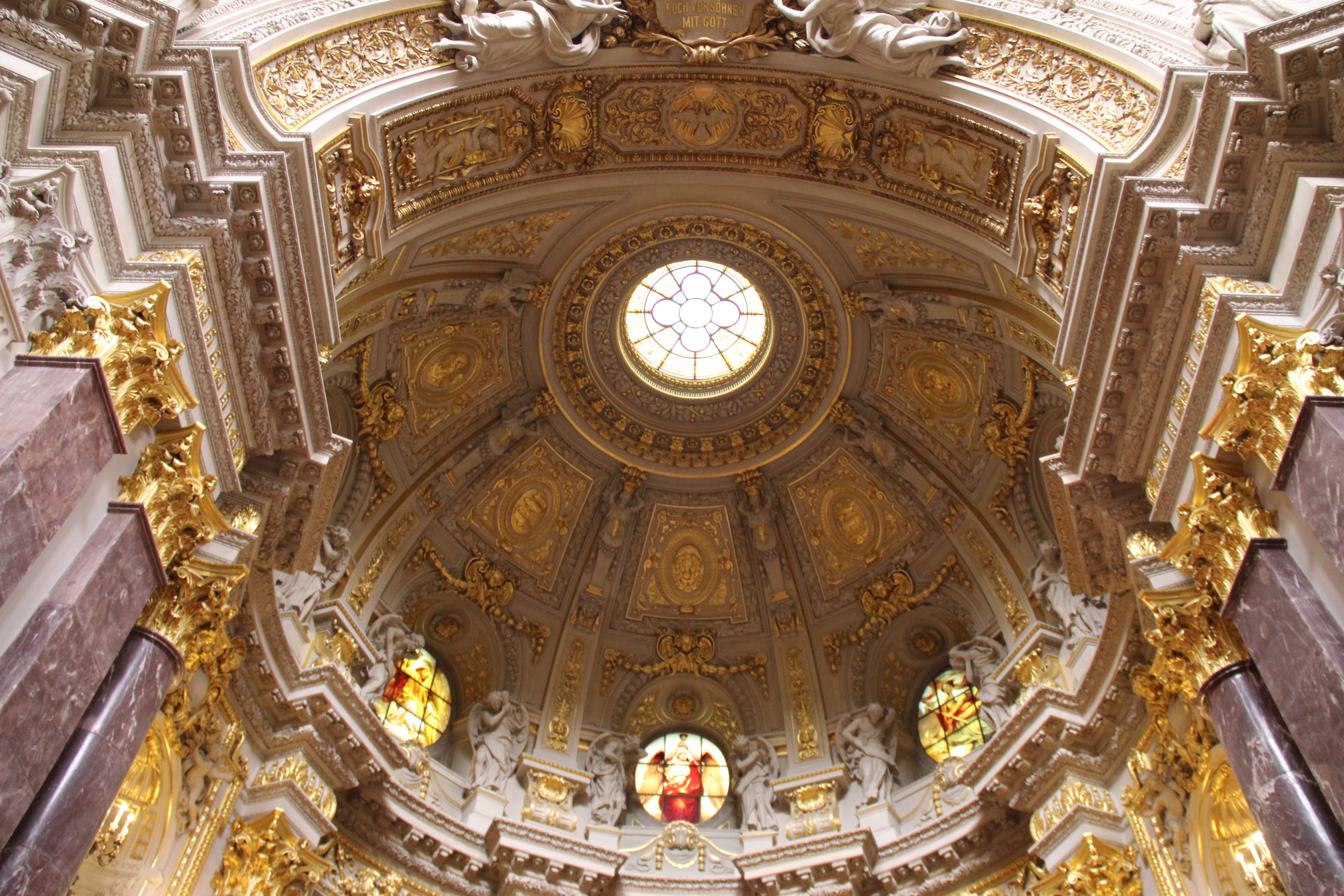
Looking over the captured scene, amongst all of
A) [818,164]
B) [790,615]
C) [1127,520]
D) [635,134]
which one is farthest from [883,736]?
[635,134]

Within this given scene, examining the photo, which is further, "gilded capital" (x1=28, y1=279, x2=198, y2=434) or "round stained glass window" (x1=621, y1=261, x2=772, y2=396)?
"round stained glass window" (x1=621, y1=261, x2=772, y2=396)

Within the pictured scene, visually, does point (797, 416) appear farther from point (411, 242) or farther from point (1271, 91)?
point (1271, 91)

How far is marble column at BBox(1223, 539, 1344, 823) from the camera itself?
6.35m

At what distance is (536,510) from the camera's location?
1705cm

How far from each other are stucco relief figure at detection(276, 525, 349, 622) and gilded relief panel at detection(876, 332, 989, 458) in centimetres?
865

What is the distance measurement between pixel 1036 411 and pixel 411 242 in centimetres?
880

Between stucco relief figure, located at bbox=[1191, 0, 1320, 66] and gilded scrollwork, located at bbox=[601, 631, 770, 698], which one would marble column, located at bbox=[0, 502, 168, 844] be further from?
gilded scrollwork, located at bbox=[601, 631, 770, 698]

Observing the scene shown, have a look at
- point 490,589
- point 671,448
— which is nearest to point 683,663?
point 490,589

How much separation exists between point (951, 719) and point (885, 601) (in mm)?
2106

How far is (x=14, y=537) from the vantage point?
6102 millimetres

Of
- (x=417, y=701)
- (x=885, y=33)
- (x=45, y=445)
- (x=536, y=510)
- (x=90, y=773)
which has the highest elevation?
(x=885, y=33)

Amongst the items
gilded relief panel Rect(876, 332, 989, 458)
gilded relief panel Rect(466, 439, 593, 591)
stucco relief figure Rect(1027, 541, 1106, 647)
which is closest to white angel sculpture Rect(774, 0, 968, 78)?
gilded relief panel Rect(876, 332, 989, 458)

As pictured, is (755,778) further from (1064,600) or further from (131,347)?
(131,347)

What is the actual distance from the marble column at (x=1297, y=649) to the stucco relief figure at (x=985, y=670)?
6.43m
